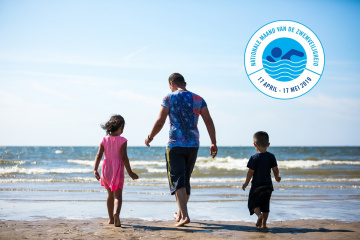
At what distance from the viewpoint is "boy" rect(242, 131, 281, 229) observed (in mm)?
4562

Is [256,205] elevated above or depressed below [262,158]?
below

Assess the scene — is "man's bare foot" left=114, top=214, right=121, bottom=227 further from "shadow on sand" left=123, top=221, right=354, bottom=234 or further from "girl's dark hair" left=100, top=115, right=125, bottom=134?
"girl's dark hair" left=100, top=115, right=125, bottom=134

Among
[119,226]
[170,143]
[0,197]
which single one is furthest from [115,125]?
[0,197]

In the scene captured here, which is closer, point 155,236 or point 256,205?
point 155,236

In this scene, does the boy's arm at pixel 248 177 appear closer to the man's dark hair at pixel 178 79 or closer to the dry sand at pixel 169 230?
the dry sand at pixel 169 230

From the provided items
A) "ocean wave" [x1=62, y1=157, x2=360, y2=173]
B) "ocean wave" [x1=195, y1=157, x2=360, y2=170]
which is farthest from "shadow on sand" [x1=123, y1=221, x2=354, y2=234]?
"ocean wave" [x1=195, y1=157, x2=360, y2=170]

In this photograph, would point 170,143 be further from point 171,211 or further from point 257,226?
point 171,211

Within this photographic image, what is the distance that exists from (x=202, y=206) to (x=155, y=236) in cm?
265

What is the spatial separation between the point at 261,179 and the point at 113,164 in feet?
5.66

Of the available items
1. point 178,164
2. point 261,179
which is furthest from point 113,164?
point 261,179

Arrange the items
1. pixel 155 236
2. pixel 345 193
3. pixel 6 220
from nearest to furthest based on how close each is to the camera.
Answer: pixel 155 236 < pixel 6 220 < pixel 345 193

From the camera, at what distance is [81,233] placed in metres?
4.14

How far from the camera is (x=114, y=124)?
4684 mm

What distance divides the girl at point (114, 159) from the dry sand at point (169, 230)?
399 mm
